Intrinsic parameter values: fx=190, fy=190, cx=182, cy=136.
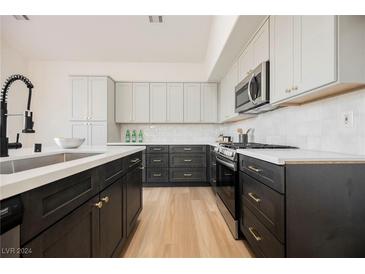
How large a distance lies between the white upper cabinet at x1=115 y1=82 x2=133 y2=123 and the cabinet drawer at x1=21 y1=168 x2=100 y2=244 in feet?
11.1

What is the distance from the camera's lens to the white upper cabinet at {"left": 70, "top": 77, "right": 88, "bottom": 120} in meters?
3.85

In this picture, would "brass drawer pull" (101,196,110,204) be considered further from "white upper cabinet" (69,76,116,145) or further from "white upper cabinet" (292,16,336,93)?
"white upper cabinet" (69,76,116,145)

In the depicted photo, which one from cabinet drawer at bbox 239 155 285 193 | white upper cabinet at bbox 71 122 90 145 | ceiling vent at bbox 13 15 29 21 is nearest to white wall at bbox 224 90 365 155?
cabinet drawer at bbox 239 155 285 193

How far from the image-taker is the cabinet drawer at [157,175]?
3762 millimetres

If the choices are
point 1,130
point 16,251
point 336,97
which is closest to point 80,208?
point 16,251

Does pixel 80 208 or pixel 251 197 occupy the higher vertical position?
pixel 80 208

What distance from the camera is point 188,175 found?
12.5 feet

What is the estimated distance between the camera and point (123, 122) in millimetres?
4195

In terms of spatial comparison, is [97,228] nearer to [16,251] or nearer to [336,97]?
[16,251]

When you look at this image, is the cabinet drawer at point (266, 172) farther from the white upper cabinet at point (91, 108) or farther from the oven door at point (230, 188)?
the white upper cabinet at point (91, 108)

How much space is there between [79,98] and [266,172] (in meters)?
3.85

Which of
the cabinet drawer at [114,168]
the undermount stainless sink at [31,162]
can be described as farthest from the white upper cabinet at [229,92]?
the undermount stainless sink at [31,162]

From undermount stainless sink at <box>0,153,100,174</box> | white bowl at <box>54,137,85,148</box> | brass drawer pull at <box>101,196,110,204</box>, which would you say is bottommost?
brass drawer pull at <box>101,196,110,204</box>
